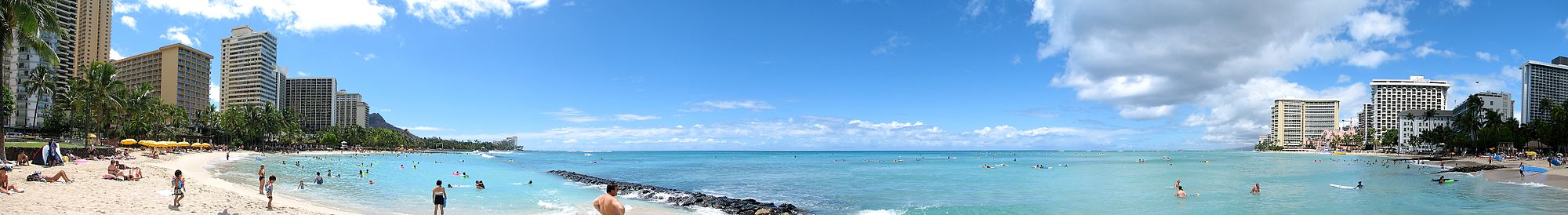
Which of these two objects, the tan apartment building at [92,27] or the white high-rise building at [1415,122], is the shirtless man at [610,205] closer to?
the tan apartment building at [92,27]

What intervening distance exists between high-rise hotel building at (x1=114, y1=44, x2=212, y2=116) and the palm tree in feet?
471

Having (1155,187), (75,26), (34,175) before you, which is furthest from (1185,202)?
(75,26)

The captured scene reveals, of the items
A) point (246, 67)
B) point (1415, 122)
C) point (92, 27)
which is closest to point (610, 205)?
point (92, 27)

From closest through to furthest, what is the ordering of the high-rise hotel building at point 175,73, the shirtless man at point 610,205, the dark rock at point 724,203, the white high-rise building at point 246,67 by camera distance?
the shirtless man at point 610,205
the dark rock at point 724,203
the high-rise hotel building at point 175,73
the white high-rise building at point 246,67

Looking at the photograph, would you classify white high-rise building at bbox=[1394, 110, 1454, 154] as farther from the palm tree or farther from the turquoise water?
the palm tree

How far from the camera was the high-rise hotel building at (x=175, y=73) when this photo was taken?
145875 mm

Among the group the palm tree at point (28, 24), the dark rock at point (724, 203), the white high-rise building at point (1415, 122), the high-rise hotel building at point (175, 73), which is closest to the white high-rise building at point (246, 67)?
the high-rise hotel building at point (175, 73)

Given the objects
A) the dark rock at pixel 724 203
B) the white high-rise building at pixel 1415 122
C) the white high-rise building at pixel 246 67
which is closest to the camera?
the dark rock at pixel 724 203

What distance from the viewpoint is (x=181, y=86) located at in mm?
147000

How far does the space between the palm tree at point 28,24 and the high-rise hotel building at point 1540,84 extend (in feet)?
770

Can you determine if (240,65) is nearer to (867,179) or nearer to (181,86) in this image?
(181,86)

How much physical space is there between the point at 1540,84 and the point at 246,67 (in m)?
295

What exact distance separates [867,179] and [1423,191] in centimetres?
2420

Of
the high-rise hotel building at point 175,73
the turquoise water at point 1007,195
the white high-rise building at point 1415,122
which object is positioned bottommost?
the turquoise water at point 1007,195
